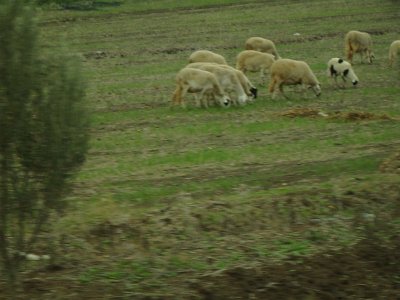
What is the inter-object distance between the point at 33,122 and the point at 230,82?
15607 mm

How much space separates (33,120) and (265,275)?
3.43 meters

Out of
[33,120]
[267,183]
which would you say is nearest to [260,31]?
[267,183]

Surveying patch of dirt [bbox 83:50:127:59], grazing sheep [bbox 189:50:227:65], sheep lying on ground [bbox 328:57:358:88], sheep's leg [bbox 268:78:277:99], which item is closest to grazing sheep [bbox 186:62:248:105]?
sheep's leg [bbox 268:78:277:99]

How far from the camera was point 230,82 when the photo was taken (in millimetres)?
24234

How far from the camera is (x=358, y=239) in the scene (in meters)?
11.7

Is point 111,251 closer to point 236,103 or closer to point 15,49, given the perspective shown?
point 15,49

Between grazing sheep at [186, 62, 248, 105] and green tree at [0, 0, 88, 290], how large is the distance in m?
15.0

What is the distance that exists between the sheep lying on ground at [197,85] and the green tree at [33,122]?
47.2 ft

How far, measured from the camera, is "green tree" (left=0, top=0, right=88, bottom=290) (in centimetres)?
874

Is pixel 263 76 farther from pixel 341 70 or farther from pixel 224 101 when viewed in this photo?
pixel 224 101

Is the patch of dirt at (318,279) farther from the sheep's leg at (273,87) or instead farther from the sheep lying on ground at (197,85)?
the sheep's leg at (273,87)

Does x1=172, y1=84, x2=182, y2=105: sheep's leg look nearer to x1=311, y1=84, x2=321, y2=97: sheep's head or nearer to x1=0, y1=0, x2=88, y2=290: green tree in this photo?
x1=311, y1=84, x2=321, y2=97: sheep's head

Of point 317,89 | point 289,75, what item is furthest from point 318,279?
point 317,89

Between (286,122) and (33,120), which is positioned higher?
(33,120)
